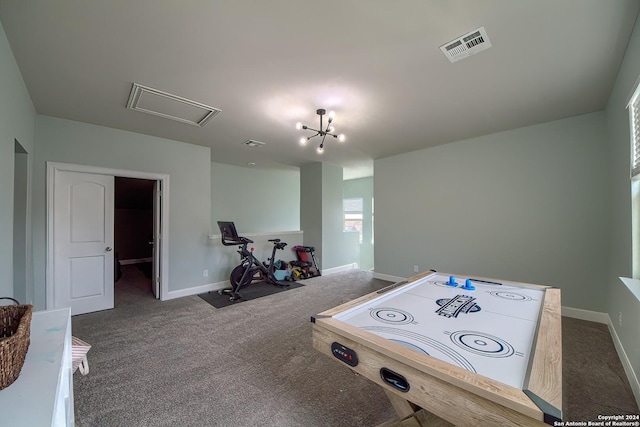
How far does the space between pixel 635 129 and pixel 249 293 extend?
4916 mm

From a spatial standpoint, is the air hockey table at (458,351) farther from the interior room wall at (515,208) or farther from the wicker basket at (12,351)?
the interior room wall at (515,208)

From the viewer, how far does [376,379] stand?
1086 millimetres

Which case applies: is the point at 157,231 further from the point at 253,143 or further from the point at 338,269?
the point at 338,269

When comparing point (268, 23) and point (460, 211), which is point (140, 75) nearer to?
point (268, 23)

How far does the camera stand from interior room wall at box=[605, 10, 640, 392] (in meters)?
1.94

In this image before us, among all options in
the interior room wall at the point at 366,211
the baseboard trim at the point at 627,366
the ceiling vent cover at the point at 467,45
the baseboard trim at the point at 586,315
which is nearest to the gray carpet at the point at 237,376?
the baseboard trim at the point at 627,366

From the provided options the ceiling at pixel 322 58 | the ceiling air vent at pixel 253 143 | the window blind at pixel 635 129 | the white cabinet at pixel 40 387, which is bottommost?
the white cabinet at pixel 40 387

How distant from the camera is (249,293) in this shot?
4.39 meters

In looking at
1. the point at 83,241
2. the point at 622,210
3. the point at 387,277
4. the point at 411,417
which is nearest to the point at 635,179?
the point at 622,210

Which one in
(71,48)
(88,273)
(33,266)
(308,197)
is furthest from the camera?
(308,197)

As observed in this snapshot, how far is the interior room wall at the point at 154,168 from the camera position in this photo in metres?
3.21

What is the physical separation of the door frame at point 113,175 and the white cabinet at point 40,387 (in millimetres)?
2967

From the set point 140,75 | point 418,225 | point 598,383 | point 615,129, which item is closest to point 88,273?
point 140,75

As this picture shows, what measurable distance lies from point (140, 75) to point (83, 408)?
268 centimetres
